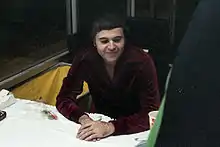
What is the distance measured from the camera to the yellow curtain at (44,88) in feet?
8.73

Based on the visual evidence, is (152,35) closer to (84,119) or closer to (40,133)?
(84,119)

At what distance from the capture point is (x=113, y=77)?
78.5 inches

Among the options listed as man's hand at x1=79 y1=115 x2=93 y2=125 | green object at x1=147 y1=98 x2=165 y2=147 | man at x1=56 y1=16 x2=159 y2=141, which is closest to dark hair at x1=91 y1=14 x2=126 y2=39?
man at x1=56 y1=16 x2=159 y2=141

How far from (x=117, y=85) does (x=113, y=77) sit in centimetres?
5

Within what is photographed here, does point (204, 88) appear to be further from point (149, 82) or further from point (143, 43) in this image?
point (143, 43)

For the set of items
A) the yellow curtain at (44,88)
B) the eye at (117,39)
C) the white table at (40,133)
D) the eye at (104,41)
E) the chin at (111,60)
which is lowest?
the yellow curtain at (44,88)

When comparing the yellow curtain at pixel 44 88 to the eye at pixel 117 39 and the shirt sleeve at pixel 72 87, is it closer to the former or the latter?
the shirt sleeve at pixel 72 87

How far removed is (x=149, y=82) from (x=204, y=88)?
4.74 feet

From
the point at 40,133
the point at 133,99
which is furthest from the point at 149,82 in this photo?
the point at 40,133

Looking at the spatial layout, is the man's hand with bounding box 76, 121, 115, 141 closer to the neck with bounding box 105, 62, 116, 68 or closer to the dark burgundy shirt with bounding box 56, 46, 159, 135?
the dark burgundy shirt with bounding box 56, 46, 159, 135

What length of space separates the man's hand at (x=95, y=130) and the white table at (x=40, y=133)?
2 centimetres

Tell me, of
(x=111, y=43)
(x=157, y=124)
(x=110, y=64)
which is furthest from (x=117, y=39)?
(x=157, y=124)

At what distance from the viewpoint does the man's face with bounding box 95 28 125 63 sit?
1.96 m

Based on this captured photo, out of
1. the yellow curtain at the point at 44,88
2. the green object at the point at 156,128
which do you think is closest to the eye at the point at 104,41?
the yellow curtain at the point at 44,88
